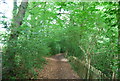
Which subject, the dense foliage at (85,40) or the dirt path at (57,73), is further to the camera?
the dirt path at (57,73)

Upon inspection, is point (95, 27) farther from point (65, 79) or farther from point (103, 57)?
point (65, 79)

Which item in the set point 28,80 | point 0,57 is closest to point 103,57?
point 28,80

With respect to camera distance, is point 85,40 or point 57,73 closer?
point 85,40

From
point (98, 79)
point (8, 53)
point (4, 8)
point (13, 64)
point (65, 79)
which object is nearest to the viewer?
point (4, 8)

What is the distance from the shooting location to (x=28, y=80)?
5.23 metres

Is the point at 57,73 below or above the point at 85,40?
below

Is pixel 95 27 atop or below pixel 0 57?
atop

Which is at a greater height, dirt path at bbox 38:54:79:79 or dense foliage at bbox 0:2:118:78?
dense foliage at bbox 0:2:118:78

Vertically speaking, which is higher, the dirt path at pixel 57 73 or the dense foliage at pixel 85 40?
the dense foliage at pixel 85 40

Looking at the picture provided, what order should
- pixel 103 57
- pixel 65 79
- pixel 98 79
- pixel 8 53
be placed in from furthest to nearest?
1. pixel 65 79
2. pixel 103 57
3. pixel 98 79
4. pixel 8 53

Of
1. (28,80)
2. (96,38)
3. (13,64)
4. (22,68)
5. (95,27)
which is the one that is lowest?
(28,80)

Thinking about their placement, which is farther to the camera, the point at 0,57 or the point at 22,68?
the point at 22,68

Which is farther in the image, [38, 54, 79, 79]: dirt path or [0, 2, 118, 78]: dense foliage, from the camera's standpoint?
[38, 54, 79, 79]: dirt path

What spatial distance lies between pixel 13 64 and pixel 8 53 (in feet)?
2.07
